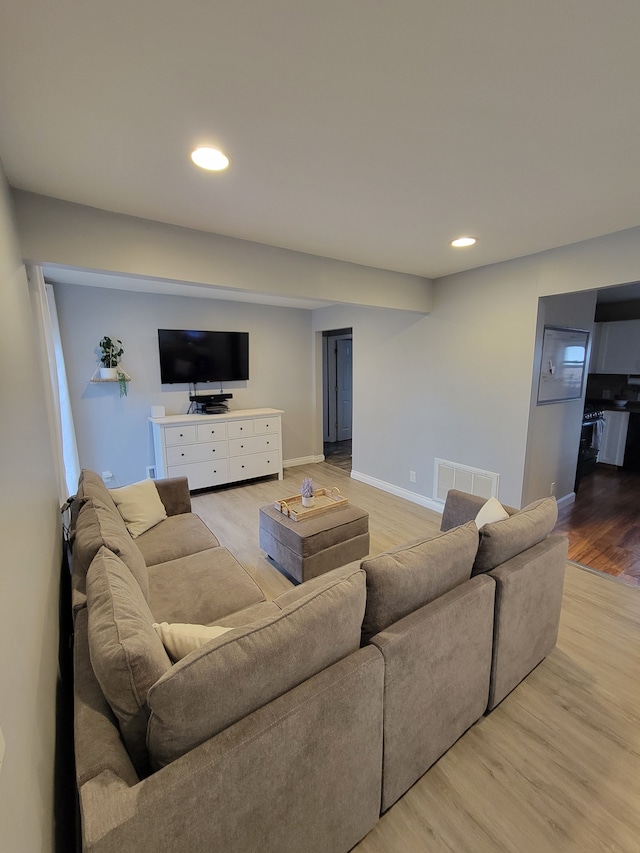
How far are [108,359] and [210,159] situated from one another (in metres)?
3.08

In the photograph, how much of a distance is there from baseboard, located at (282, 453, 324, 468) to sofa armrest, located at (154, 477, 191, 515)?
9.06 feet

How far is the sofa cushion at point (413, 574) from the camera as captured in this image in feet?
4.23

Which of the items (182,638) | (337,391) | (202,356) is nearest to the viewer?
(182,638)

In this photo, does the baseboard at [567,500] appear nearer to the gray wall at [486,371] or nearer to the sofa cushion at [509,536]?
the gray wall at [486,371]

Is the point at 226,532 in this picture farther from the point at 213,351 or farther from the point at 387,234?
the point at 387,234

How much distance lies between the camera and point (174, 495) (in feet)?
9.33

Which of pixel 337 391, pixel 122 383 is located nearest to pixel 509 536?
pixel 122 383

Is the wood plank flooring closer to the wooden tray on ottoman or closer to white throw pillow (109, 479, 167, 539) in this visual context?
the wooden tray on ottoman

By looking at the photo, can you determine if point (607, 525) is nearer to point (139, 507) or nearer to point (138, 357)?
point (139, 507)

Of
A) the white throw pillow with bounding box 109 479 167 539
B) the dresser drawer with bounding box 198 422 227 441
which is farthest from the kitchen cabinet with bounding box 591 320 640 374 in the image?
the white throw pillow with bounding box 109 479 167 539

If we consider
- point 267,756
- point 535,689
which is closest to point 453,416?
point 535,689

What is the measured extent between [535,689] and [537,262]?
114 inches

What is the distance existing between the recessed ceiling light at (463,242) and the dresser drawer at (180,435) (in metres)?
3.28

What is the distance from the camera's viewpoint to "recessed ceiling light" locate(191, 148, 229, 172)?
1484 millimetres
